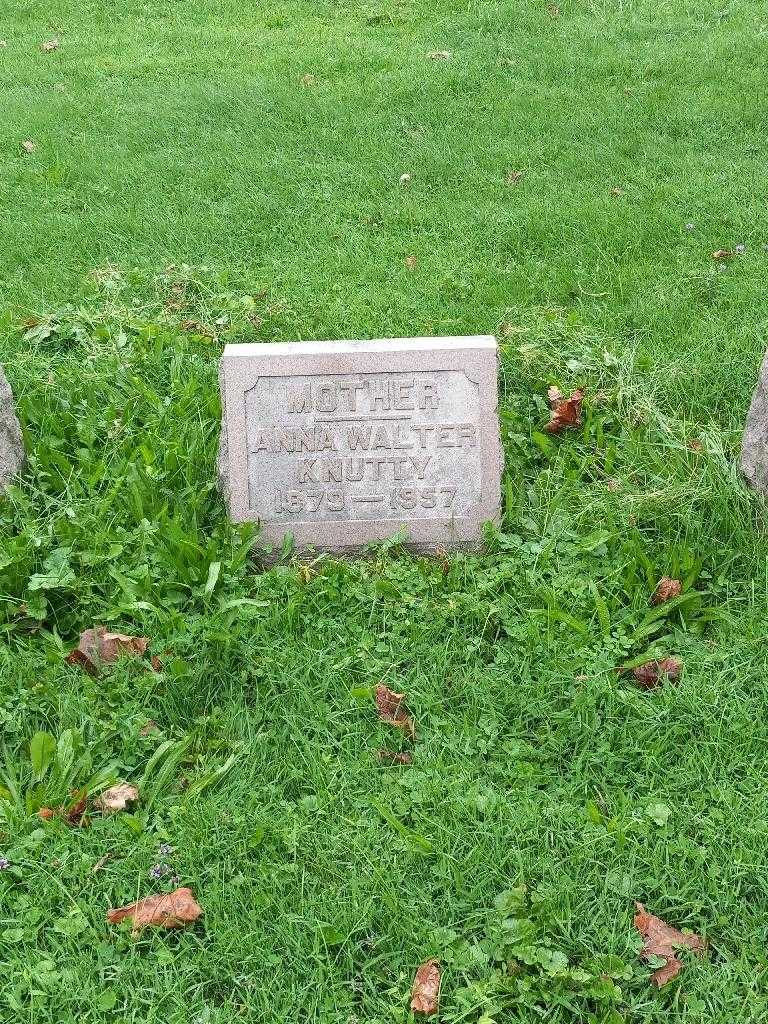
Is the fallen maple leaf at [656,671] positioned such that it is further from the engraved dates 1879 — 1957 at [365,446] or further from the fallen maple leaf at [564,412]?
the fallen maple leaf at [564,412]

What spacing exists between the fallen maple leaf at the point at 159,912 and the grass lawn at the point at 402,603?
0.03m

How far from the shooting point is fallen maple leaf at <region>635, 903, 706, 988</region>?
7.46ft

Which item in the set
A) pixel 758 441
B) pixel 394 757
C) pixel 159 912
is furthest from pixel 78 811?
pixel 758 441

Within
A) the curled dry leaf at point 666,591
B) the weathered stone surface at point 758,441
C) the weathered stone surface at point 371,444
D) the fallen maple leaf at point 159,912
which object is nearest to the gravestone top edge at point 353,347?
the weathered stone surface at point 371,444

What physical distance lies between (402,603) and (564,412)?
122cm

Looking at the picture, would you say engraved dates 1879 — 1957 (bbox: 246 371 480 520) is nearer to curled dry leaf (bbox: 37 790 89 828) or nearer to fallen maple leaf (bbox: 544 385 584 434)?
fallen maple leaf (bbox: 544 385 584 434)

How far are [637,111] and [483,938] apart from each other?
18.2 feet

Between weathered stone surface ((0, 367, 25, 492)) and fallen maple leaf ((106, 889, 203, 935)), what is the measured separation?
1.81m

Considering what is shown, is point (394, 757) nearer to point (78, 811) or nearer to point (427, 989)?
point (427, 989)

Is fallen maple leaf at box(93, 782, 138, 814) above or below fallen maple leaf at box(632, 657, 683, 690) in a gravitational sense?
below

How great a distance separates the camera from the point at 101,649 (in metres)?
3.14

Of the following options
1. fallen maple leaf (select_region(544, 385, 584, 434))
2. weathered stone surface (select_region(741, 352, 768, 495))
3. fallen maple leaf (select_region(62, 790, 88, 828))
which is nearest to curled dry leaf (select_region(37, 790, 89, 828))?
fallen maple leaf (select_region(62, 790, 88, 828))

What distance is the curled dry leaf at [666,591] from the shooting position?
3.29 meters

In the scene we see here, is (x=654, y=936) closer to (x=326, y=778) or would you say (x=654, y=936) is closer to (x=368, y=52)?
(x=326, y=778)
